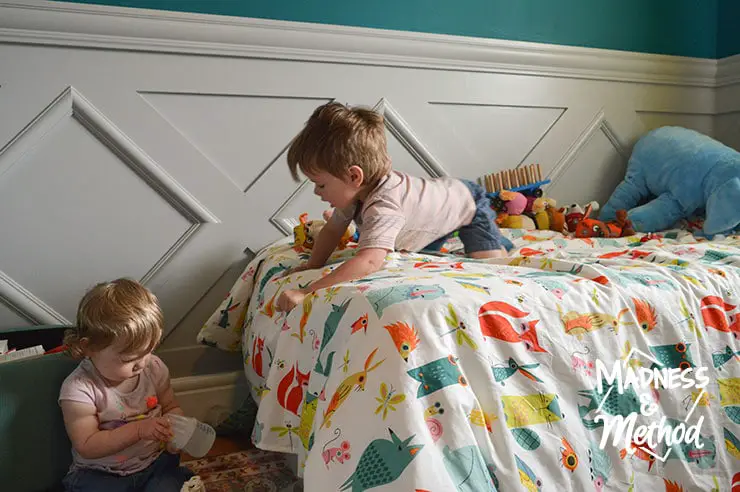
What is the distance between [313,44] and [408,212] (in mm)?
782

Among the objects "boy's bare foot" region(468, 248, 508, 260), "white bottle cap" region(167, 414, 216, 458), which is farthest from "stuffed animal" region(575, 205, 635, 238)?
"white bottle cap" region(167, 414, 216, 458)

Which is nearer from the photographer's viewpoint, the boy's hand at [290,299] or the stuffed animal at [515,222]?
the boy's hand at [290,299]

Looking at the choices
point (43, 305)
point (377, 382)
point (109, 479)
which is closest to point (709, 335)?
point (377, 382)

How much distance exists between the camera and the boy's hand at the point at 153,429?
1.36 m

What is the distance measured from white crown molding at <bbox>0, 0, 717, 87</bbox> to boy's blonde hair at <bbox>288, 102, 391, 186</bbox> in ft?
Result: 2.02

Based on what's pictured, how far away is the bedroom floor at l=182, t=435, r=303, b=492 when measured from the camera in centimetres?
158

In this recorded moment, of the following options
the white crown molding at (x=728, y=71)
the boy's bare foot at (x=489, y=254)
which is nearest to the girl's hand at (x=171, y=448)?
the boy's bare foot at (x=489, y=254)

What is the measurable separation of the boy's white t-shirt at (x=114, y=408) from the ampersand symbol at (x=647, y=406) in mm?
957

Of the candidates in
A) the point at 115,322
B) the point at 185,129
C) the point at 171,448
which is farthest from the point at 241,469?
the point at 185,129

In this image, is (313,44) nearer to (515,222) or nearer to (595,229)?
(515,222)

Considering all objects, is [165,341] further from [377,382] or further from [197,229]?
[377,382]

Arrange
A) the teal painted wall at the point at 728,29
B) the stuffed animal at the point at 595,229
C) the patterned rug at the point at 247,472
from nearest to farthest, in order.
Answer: the patterned rug at the point at 247,472, the stuffed animal at the point at 595,229, the teal painted wall at the point at 728,29

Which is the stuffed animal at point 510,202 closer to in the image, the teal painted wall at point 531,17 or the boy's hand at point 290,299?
the teal painted wall at point 531,17

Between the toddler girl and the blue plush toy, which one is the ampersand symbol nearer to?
the toddler girl
